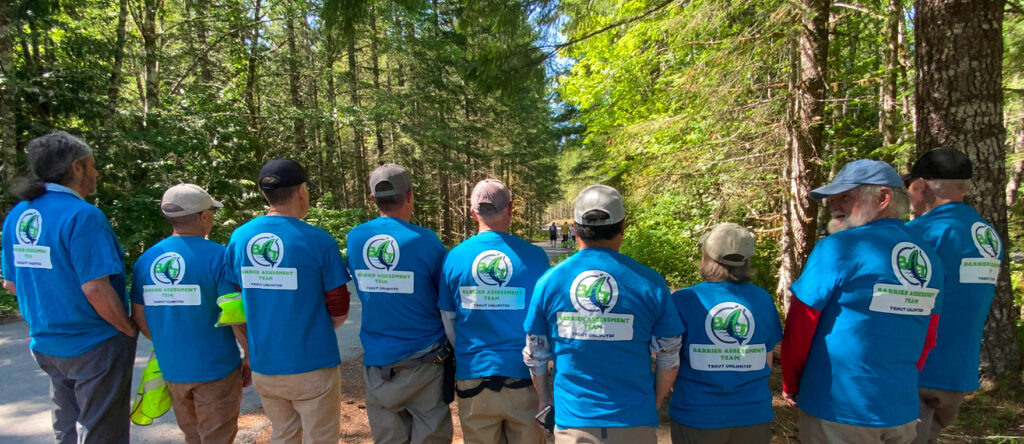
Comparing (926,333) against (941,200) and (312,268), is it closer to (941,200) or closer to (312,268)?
(941,200)

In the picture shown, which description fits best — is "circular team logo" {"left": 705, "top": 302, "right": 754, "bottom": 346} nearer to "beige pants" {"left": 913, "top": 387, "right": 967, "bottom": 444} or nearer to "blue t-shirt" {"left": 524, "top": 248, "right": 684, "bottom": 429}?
"blue t-shirt" {"left": 524, "top": 248, "right": 684, "bottom": 429}

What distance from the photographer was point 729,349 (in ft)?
7.38

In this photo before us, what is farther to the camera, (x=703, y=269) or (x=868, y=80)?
(x=868, y=80)

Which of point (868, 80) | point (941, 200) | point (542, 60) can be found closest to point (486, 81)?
point (542, 60)

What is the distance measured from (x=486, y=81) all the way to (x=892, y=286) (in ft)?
14.6

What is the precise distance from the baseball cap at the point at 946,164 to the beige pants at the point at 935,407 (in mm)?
1224

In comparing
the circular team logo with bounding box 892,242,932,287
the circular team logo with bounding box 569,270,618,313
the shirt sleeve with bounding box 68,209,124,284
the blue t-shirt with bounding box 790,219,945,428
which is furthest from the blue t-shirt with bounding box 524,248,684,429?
the shirt sleeve with bounding box 68,209,124,284

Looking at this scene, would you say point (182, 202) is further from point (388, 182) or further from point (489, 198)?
point (489, 198)

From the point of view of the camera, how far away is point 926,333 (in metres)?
2.32

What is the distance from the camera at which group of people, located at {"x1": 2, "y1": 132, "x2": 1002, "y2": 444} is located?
2.19 meters

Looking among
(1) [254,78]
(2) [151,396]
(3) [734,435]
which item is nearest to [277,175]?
(2) [151,396]

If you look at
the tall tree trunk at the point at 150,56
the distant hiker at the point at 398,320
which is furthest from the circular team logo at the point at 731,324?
the tall tree trunk at the point at 150,56

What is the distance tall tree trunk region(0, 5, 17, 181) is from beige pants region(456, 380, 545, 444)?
431 inches

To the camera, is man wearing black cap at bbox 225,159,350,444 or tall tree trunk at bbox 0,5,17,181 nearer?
man wearing black cap at bbox 225,159,350,444
